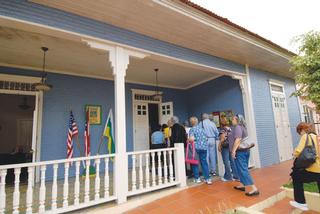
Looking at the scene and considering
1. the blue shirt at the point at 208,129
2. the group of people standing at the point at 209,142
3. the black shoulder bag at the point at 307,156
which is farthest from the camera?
the blue shirt at the point at 208,129

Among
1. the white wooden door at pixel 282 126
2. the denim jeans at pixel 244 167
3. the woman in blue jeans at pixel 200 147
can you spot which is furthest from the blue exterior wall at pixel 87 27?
the white wooden door at pixel 282 126

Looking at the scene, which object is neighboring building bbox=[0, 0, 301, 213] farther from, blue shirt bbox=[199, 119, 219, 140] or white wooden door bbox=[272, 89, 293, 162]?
blue shirt bbox=[199, 119, 219, 140]

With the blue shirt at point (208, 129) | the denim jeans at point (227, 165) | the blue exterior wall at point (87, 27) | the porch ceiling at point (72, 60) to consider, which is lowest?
the denim jeans at point (227, 165)

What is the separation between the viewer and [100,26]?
317cm

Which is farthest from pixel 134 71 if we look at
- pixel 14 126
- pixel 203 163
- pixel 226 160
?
pixel 14 126

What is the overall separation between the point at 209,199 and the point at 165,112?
160 inches

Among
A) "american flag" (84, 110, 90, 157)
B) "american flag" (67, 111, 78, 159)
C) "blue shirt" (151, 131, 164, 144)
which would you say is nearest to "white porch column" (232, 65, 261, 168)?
"blue shirt" (151, 131, 164, 144)

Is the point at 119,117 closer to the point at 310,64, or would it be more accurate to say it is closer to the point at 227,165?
the point at 227,165

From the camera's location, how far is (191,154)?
163 inches

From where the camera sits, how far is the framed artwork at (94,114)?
5469 millimetres

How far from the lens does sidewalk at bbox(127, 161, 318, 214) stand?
9.21 ft

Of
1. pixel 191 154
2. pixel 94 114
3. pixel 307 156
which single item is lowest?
pixel 191 154

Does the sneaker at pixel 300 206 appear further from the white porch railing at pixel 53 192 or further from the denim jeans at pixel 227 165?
the white porch railing at pixel 53 192

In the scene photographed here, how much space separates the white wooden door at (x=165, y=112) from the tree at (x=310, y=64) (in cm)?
394
